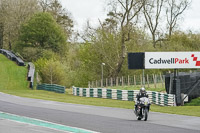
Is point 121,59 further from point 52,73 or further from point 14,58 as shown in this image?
point 14,58

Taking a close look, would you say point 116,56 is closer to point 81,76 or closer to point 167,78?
point 81,76

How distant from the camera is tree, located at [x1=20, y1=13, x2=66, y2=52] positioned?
295ft

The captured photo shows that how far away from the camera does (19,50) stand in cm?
9150

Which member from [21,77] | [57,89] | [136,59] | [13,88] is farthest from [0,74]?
[136,59]

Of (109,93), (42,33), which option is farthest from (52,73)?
(109,93)

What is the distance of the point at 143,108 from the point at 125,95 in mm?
21847

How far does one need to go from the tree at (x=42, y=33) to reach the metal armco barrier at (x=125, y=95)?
3892 cm

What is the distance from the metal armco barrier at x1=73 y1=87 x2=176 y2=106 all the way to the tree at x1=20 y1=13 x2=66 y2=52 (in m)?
38.9

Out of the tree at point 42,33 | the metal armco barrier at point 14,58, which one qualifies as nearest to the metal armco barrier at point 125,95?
the metal armco barrier at point 14,58

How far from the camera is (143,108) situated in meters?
20.3

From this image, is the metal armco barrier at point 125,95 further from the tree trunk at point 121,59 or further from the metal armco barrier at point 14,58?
the metal armco barrier at point 14,58

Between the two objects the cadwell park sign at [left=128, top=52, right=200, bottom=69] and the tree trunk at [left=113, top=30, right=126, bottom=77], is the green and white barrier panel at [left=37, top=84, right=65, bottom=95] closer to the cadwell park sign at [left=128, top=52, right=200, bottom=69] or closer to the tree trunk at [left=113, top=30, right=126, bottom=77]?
the tree trunk at [left=113, top=30, right=126, bottom=77]

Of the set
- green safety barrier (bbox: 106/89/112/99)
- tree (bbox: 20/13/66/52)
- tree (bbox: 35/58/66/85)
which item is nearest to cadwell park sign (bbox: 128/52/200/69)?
green safety barrier (bbox: 106/89/112/99)

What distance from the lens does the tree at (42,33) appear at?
90062mm
